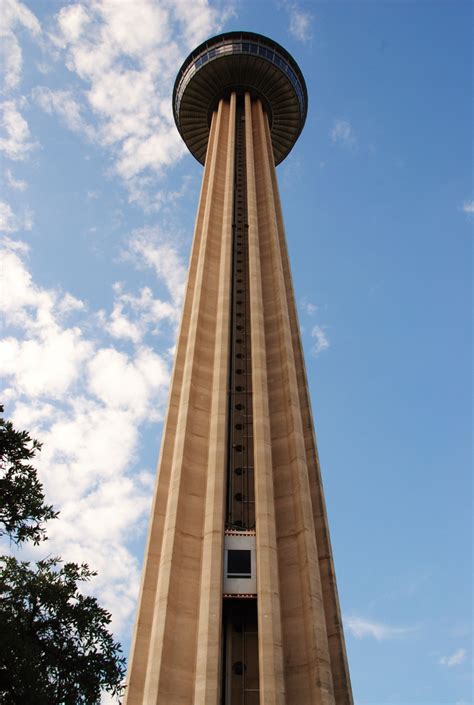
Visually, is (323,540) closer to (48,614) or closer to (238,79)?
(48,614)

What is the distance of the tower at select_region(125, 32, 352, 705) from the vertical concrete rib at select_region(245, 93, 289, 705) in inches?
1.8

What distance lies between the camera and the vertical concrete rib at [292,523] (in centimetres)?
1923

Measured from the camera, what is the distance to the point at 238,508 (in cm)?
2481

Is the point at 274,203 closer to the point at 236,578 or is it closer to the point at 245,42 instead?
the point at 245,42

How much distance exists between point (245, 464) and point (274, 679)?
9.76m

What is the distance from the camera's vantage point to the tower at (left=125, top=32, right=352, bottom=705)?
19.2 metres

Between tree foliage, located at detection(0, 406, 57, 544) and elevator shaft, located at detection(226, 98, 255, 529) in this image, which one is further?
elevator shaft, located at detection(226, 98, 255, 529)

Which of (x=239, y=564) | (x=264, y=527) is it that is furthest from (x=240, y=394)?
(x=239, y=564)

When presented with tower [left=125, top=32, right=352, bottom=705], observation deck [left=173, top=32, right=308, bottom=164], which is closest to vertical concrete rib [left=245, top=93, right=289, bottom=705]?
tower [left=125, top=32, right=352, bottom=705]

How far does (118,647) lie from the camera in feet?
54.0

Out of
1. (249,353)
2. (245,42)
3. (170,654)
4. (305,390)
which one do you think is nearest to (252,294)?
(249,353)

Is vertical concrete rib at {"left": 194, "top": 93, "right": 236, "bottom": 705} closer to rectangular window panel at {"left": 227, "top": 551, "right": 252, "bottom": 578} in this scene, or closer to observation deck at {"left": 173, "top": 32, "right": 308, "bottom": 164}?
rectangular window panel at {"left": 227, "top": 551, "right": 252, "bottom": 578}

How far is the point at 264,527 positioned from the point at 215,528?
1.71 m

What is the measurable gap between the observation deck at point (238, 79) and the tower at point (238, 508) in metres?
16.0
